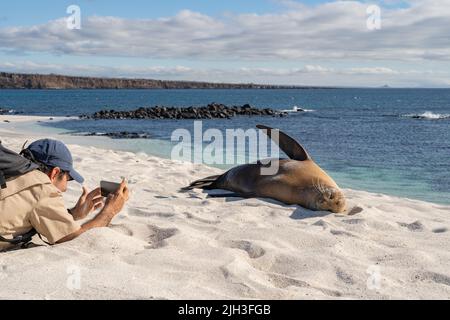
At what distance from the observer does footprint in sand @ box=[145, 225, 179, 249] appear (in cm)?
509

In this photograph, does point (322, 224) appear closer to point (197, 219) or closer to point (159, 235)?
point (197, 219)

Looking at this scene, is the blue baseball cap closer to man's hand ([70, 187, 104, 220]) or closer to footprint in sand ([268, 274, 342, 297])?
man's hand ([70, 187, 104, 220])

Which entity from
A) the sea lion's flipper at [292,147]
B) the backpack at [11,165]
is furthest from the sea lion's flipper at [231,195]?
the backpack at [11,165]

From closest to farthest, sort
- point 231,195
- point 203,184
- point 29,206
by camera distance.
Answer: point 29,206 < point 231,195 < point 203,184

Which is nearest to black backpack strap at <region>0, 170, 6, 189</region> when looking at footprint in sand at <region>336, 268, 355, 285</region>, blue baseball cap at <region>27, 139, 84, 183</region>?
blue baseball cap at <region>27, 139, 84, 183</region>

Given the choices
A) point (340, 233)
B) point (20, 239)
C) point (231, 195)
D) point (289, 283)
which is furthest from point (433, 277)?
point (231, 195)

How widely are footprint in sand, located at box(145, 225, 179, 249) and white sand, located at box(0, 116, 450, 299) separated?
10 mm

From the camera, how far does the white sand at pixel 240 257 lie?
3856 millimetres

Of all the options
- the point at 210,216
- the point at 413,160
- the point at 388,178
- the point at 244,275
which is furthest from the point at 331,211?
the point at 413,160

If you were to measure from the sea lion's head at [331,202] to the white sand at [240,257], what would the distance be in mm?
161

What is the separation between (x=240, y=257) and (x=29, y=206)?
5.91 feet

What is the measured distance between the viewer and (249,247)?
502cm
